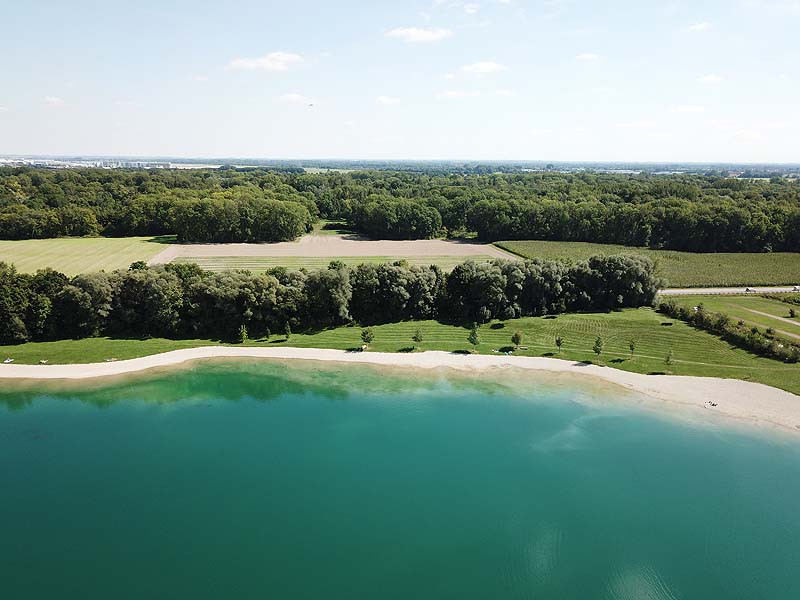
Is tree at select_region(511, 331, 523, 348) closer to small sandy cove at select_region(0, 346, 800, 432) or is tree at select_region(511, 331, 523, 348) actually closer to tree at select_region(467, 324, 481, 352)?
small sandy cove at select_region(0, 346, 800, 432)

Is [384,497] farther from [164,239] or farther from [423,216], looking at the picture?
[164,239]

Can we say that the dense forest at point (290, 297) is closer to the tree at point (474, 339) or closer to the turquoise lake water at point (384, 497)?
the tree at point (474, 339)

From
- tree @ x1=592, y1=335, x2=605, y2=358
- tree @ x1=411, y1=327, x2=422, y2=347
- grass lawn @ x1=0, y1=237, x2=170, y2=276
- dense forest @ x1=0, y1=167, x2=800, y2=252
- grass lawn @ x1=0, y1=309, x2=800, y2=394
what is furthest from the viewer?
dense forest @ x1=0, y1=167, x2=800, y2=252

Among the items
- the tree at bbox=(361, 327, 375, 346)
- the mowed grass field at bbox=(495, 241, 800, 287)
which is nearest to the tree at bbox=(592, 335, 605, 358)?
the tree at bbox=(361, 327, 375, 346)

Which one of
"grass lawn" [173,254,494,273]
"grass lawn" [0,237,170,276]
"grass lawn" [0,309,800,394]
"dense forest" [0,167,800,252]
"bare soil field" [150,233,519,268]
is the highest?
"dense forest" [0,167,800,252]

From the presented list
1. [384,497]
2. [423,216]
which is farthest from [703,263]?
[384,497]

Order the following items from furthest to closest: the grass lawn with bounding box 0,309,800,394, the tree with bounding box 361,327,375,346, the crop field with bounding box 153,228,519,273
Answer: the crop field with bounding box 153,228,519,273, the tree with bounding box 361,327,375,346, the grass lawn with bounding box 0,309,800,394

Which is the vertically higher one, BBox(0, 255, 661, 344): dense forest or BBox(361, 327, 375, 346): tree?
BBox(0, 255, 661, 344): dense forest
